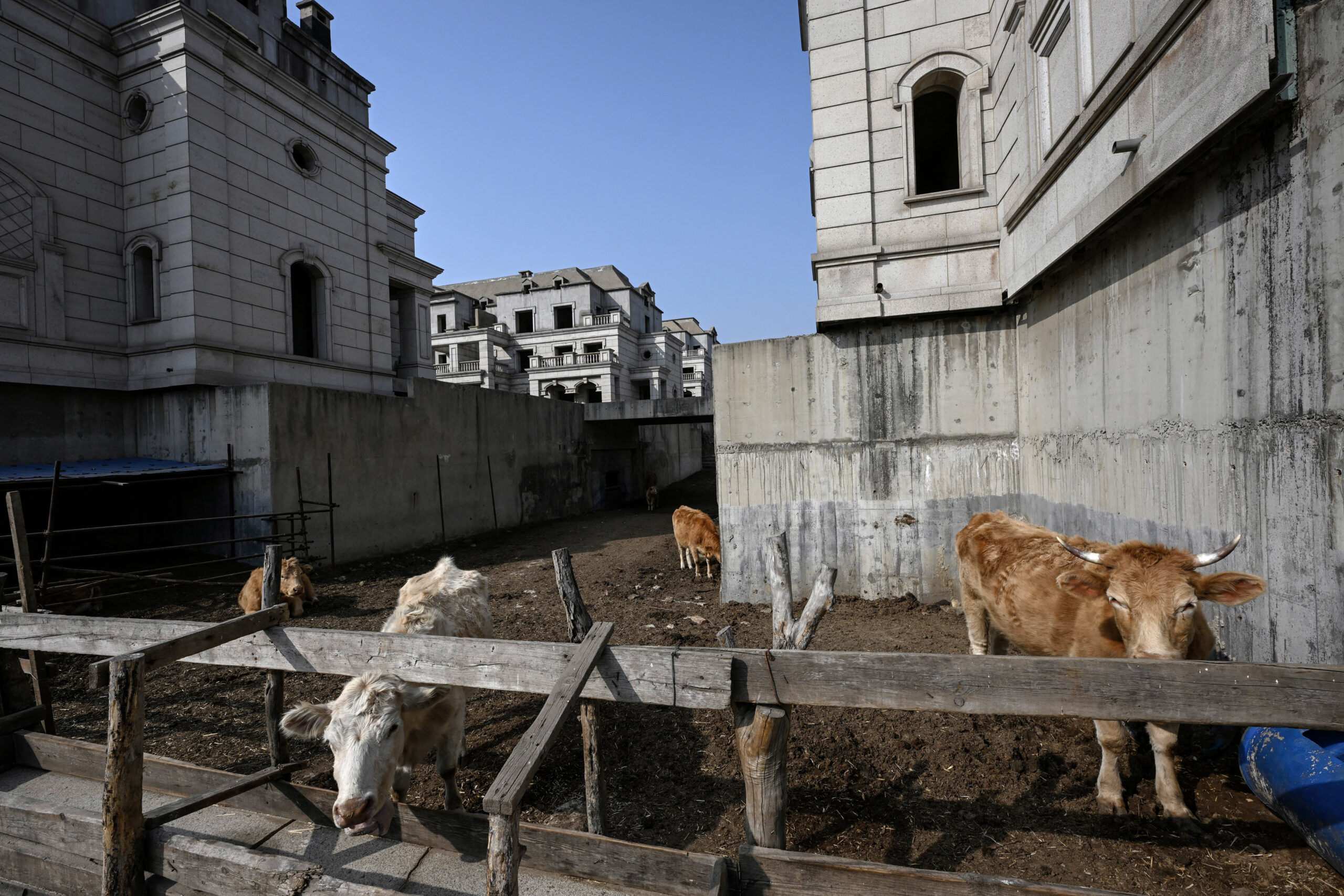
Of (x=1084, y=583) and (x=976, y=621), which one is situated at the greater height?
(x=1084, y=583)

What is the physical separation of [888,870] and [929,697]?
0.76 meters

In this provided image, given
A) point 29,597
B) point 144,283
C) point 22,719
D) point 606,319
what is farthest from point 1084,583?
point 606,319

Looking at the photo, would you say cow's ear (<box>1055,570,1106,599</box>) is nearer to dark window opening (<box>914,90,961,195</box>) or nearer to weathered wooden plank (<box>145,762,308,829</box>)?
weathered wooden plank (<box>145,762,308,829</box>)

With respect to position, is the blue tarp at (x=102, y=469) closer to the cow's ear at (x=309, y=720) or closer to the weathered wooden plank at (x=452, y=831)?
the weathered wooden plank at (x=452, y=831)

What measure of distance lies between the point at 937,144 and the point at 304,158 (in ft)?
51.2

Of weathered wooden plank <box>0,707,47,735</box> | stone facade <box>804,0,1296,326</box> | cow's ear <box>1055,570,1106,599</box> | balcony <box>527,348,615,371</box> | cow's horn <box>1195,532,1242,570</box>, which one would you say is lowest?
weathered wooden plank <box>0,707,47,735</box>

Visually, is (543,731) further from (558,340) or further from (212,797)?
(558,340)

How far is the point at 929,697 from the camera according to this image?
254 cm

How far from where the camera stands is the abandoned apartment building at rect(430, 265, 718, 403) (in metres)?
37.8

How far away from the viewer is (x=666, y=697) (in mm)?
2754

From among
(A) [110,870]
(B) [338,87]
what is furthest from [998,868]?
(B) [338,87]

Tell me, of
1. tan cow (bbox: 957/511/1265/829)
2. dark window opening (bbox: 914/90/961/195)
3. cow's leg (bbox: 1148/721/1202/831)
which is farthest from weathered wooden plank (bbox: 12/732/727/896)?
dark window opening (bbox: 914/90/961/195)

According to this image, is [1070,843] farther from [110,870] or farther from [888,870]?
[110,870]

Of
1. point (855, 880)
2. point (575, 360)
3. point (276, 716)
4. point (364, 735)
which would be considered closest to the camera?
point (855, 880)
